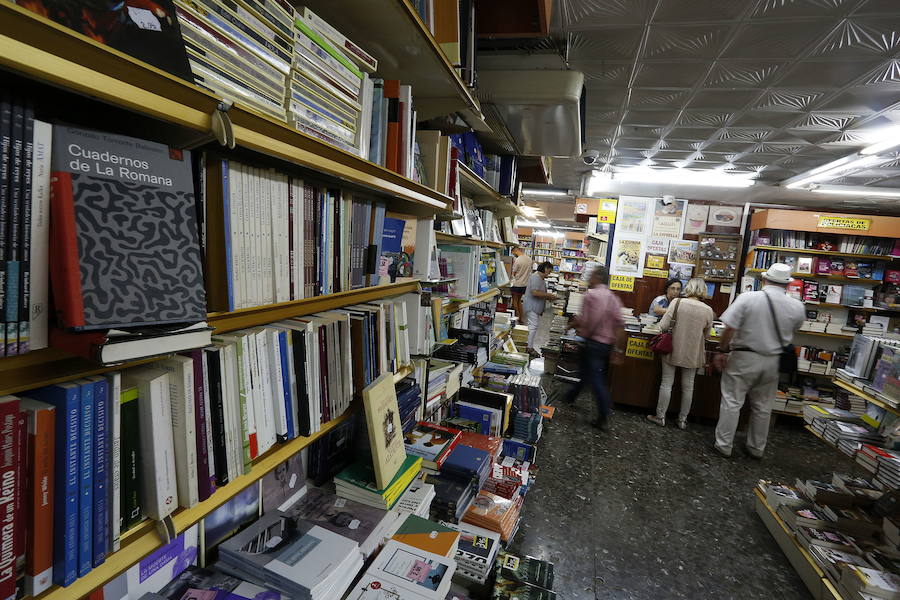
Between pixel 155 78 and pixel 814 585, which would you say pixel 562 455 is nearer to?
pixel 814 585

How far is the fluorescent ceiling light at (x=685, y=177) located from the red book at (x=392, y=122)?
17.8 feet

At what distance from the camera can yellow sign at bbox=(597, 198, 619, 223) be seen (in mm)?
6559

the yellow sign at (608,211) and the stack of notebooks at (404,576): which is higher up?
the yellow sign at (608,211)

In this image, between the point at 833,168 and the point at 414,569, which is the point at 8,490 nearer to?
the point at 414,569

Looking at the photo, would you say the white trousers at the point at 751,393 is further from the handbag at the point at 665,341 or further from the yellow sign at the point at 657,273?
the yellow sign at the point at 657,273

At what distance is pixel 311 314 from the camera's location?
4.19ft

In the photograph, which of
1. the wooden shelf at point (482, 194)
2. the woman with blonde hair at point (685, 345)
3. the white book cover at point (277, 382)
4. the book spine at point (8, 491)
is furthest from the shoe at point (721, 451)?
the book spine at point (8, 491)

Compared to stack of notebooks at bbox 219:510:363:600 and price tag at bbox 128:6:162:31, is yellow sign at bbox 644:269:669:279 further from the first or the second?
price tag at bbox 128:6:162:31

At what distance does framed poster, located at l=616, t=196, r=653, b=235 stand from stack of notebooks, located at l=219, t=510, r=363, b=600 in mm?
6480

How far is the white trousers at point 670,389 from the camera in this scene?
454cm

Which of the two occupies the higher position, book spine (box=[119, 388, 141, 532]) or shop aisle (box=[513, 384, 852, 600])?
book spine (box=[119, 388, 141, 532])

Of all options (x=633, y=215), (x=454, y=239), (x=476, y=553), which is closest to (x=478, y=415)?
(x=476, y=553)

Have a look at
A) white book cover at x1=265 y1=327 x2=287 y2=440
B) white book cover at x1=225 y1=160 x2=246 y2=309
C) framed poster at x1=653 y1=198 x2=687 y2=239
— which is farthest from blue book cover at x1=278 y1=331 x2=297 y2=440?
framed poster at x1=653 y1=198 x2=687 y2=239

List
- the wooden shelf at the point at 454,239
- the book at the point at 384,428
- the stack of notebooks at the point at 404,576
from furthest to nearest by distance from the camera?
the wooden shelf at the point at 454,239 → the book at the point at 384,428 → the stack of notebooks at the point at 404,576
